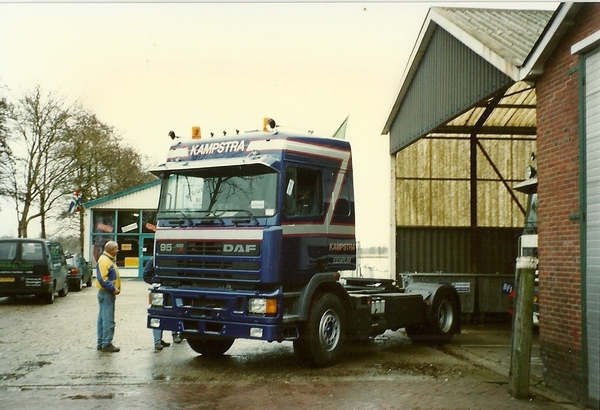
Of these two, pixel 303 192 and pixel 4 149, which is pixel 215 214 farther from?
pixel 4 149

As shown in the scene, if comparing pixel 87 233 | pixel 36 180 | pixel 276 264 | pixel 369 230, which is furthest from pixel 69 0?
pixel 87 233

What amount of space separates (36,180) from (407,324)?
1198 centimetres

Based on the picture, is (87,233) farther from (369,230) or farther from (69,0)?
(69,0)

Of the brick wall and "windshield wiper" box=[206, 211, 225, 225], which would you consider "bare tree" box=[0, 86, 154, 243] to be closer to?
"windshield wiper" box=[206, 211, 225, 225]

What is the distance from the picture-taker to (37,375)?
9.39 metres

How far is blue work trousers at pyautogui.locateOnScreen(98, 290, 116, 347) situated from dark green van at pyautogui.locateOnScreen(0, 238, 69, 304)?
9.13 metres

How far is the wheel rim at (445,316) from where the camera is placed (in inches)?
505

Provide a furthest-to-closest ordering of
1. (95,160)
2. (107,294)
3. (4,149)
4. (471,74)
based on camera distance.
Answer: (95,160) < (4,149) < (471,74) < (107,294)

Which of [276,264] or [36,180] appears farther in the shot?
[36,180]

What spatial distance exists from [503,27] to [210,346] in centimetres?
727

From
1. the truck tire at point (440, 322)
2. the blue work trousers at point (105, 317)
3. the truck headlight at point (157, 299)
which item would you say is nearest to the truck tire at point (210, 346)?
the truck headlight at point (157, 299)

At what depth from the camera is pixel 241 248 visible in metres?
9.31

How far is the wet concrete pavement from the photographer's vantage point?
7.80 metres

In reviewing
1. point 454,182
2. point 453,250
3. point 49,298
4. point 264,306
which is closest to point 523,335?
point 264,306
